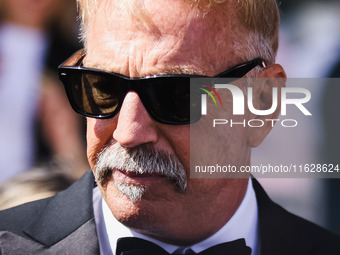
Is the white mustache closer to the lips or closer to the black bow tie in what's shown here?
the lips

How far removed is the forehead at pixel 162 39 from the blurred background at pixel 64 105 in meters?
0.69

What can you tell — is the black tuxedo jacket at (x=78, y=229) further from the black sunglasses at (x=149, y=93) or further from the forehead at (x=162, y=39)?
the forehead at (x=162, y=39)

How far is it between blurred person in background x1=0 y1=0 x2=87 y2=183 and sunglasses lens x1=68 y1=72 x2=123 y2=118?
4.25 ft

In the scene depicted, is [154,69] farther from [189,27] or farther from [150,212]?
[150,212]

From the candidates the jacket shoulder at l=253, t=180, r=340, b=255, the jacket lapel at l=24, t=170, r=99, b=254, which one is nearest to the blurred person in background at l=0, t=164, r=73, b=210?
the jacket lapel at l=24, t=170, r=99, b=254

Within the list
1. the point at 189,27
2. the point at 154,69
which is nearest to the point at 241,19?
the point at 189,27

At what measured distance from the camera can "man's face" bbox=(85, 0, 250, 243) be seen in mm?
1576

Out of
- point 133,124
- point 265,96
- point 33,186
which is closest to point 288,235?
point 265,96

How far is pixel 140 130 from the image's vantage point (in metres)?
1.55

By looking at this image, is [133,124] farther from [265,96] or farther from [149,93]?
[265,96]

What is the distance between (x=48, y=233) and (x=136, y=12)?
0.96m

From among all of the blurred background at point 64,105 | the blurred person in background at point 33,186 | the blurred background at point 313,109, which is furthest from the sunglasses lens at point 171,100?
the blurred person in background at point 33,186

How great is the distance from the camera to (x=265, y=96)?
1878mm

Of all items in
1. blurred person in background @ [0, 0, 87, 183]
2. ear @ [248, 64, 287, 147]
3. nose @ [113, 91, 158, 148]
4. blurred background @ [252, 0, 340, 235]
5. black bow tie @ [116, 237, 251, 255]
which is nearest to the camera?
nose @ [113, 91, 158, 148]
